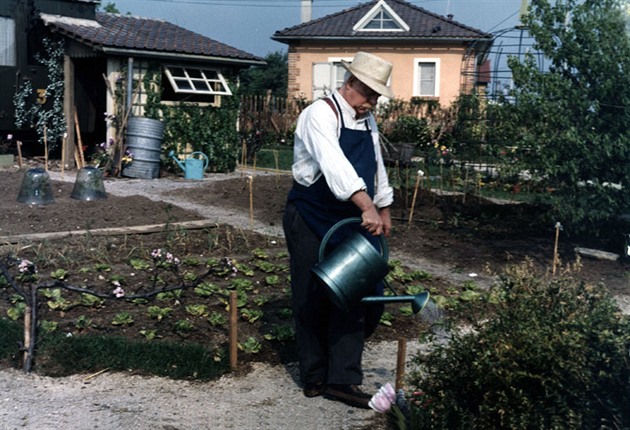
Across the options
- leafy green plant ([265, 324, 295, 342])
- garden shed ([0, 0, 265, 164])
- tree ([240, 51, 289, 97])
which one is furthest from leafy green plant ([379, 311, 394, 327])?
tree ([240, 51, 289, 97])

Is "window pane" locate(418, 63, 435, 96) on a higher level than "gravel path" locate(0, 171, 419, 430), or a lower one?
higher

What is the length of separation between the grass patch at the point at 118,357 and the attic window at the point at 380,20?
24135mm

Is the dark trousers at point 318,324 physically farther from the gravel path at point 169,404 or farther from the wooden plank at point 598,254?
the wooden plank at point 598,254

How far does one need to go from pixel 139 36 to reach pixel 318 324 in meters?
13.1

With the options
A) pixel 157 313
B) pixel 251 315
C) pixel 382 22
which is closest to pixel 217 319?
pixel 251 315

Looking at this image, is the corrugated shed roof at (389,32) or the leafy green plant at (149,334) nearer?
the leafy green plant at (149,334)

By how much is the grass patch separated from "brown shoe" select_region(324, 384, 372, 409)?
0.67 metres

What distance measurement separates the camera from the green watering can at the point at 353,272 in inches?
165

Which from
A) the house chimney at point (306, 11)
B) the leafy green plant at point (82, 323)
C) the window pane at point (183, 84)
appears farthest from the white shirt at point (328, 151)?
the house chimney at point (306, 11)

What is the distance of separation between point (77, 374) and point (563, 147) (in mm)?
5298

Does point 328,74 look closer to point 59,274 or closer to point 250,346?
point 59,274

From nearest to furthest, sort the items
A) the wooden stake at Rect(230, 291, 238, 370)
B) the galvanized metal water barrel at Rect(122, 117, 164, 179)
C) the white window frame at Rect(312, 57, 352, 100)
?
the wooden stake at Rect(230, 291, 238, 370), the galvanized metal water barrel at Rect(122, 117, 164, 179), the white window frame at Rect(312, 57, 352, 100)

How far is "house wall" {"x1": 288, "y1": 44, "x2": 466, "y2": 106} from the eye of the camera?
27.5 metres

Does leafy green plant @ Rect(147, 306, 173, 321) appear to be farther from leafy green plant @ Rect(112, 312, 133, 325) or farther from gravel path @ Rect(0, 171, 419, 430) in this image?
gravel path @ Rect(0, 171, 419, 430)
